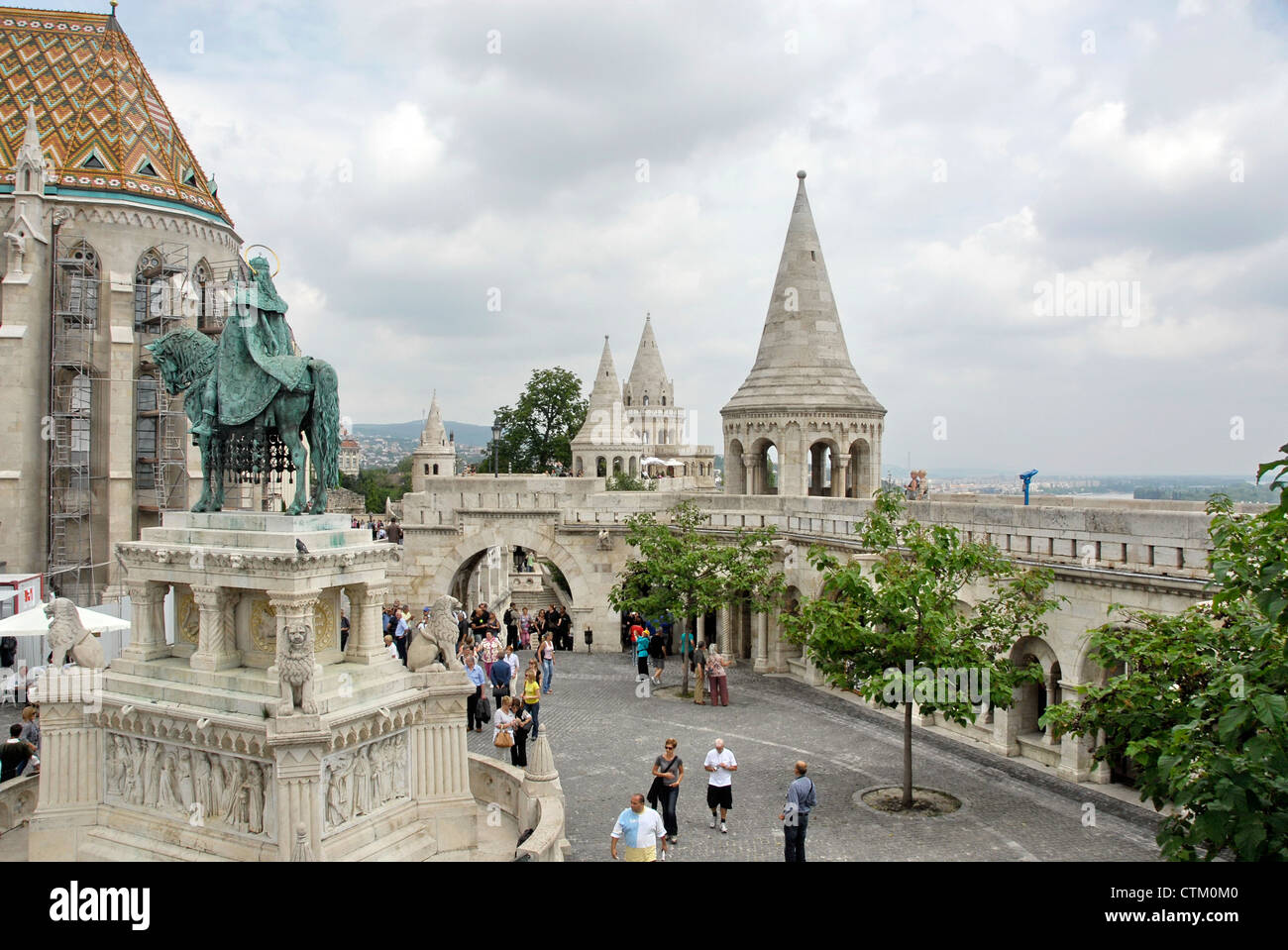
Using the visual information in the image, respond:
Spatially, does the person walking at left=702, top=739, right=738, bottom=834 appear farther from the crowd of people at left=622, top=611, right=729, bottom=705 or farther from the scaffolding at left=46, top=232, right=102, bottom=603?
the scaffolding at left=46, top=232, right=102, bottom=603

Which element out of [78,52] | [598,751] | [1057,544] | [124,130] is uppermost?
[78,52]

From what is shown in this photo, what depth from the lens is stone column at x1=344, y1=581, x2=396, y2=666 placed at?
31.4 ft

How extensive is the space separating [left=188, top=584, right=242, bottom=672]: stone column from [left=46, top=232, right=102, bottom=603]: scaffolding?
821 inches

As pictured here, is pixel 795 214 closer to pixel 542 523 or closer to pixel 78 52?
pixel 542 523

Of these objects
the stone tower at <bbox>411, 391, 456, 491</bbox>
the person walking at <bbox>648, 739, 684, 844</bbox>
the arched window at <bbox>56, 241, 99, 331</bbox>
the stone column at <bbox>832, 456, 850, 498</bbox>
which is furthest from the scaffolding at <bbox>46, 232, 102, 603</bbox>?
the stone tower at <bbox>411, 391, 456, 491</bbox>

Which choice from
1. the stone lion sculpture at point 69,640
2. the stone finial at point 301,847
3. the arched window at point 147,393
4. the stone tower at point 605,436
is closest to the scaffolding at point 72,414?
the arched window at point 147,393

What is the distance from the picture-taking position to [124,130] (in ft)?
95.5

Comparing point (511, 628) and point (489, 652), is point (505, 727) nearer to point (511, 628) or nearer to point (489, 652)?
point (489, 652)

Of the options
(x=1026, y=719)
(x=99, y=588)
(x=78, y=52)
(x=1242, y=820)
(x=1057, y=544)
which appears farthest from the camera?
(x=78, y=52)

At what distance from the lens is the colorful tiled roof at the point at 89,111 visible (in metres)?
28.0

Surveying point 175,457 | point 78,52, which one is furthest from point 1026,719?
point 78,52

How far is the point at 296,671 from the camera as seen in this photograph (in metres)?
8.24
